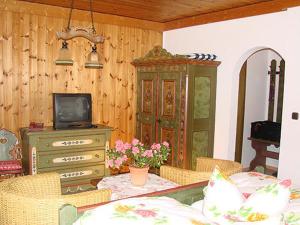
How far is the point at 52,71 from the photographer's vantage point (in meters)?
4.73

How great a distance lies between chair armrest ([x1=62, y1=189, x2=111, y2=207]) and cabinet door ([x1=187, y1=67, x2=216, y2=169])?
2.64 metres

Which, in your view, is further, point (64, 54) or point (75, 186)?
point (75, 186)

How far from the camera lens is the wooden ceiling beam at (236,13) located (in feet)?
13.2

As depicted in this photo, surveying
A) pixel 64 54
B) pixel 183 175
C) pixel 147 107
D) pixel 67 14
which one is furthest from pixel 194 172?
pixel 67 14

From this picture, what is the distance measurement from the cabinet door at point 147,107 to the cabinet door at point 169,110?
0.44ft

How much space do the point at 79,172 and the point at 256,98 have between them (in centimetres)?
322

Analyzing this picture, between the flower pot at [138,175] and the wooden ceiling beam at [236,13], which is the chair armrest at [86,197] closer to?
the flower pot at [138,175]

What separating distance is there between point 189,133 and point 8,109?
8.26ft

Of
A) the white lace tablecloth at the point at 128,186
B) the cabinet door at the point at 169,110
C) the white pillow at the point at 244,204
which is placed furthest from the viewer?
the cabinet door at the point at 169,110

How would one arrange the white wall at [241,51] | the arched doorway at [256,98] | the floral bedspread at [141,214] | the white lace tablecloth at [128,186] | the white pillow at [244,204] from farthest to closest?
the arched doorway at [256,98], the white wall at [241,51], the white lace tablecloth at [128,186], the white pillow at [244,204], the floral bedspread at [141,214]

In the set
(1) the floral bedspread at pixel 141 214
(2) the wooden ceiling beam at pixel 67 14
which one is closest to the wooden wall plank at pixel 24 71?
(2) the wooden ceiling beam at pixel 67 14

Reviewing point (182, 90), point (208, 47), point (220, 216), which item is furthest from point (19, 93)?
point (220, 216)

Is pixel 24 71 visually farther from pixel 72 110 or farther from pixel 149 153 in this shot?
pixel 149 153

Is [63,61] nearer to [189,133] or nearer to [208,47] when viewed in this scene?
[189,133]
